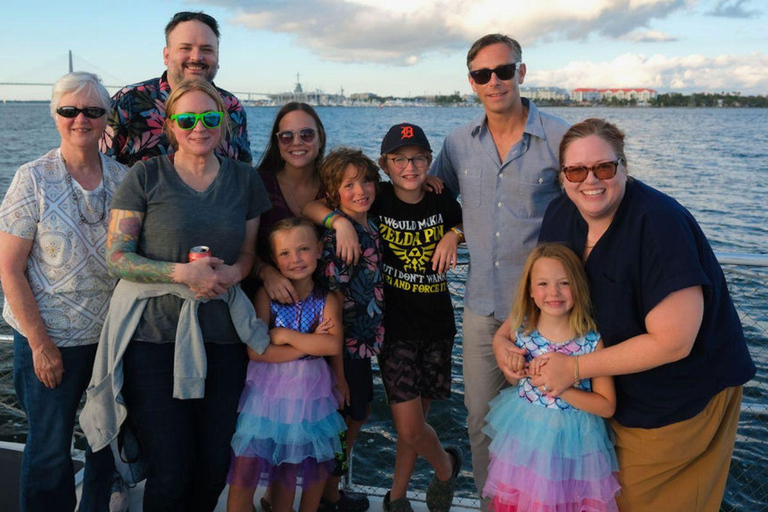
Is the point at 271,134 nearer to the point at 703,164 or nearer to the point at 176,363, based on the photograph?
the point at 176,363

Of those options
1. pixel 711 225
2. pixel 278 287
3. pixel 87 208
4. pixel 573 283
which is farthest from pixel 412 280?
pixel 711 225

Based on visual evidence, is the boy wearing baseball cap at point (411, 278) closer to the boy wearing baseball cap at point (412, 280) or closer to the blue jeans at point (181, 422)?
the boy wearing baseball cap at point (412, 280)

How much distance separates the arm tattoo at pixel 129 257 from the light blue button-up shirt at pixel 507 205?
1474 mm

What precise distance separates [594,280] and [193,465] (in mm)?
1786

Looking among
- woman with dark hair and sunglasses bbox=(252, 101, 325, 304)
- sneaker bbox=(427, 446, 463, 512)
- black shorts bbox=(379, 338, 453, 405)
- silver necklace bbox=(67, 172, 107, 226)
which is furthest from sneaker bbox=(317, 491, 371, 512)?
silver necklace bbox=(67, 172, 107, 226)

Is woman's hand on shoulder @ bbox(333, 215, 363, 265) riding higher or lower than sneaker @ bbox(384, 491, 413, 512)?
higher

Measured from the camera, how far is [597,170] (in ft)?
7.27

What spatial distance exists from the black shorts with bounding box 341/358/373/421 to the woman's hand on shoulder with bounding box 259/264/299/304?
419 millimetres

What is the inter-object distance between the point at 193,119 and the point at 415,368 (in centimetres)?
152

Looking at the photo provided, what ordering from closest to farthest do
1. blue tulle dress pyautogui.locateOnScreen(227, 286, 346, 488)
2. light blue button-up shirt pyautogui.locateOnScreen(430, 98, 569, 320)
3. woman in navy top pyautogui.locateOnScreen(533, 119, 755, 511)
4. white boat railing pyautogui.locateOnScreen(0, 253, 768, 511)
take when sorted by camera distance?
woman in navy top pyautogui.locateOnScreen(533, 119, 755, 511), blue tulle dress pyautogui.locateOnScreen(227, 286, 346, 488), light blue button-up shirt pyautogui.locateOnScreen(430, 98, 569, 320), white boat railing pyautogui.locateOnScreen(0, 253, 768, 511)

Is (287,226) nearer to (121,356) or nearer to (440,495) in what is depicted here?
(121,356)

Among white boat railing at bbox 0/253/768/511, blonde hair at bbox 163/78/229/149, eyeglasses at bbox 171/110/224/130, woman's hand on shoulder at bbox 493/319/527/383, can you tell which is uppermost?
blonde hair at bbox 163/78/229/149

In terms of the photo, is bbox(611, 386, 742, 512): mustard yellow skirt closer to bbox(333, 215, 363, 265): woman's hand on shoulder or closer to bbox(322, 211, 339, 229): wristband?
bbox(333, 215, 363, 265): woman's hand on shoulder

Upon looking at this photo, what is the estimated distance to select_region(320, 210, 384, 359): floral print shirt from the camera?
286cm
